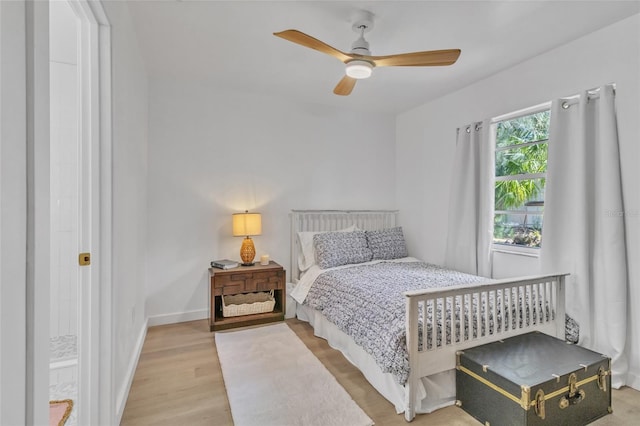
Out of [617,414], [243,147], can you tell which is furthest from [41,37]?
[617,414]

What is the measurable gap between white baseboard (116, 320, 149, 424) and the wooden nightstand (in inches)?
24.2

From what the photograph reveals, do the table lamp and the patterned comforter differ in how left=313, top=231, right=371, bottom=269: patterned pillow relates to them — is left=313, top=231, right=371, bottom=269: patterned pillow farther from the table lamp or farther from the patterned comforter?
the table lamp

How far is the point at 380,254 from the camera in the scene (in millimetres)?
3740

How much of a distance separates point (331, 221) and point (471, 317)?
2.25 meters

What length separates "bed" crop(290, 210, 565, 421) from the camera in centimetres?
188

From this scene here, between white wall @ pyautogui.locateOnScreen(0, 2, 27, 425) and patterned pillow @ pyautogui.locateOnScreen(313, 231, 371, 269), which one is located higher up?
white wall @ pyautogui.locateOnScreen(0, 2, 27, 425)

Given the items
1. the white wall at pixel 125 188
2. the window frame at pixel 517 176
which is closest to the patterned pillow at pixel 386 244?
the window frame at pixel 517 176

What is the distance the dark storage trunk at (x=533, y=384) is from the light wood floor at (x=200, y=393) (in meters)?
0.13

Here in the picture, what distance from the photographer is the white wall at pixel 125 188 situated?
1724 mm

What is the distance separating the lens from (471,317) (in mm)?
2061

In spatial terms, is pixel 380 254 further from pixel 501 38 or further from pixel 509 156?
pixel 501 38

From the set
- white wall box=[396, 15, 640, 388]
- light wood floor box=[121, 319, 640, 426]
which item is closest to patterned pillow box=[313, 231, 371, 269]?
light wood floor box=[121, 319, 640, 426]

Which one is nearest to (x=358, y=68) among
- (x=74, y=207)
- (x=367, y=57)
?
(x=367, y=57)

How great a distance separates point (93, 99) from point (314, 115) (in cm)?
273
